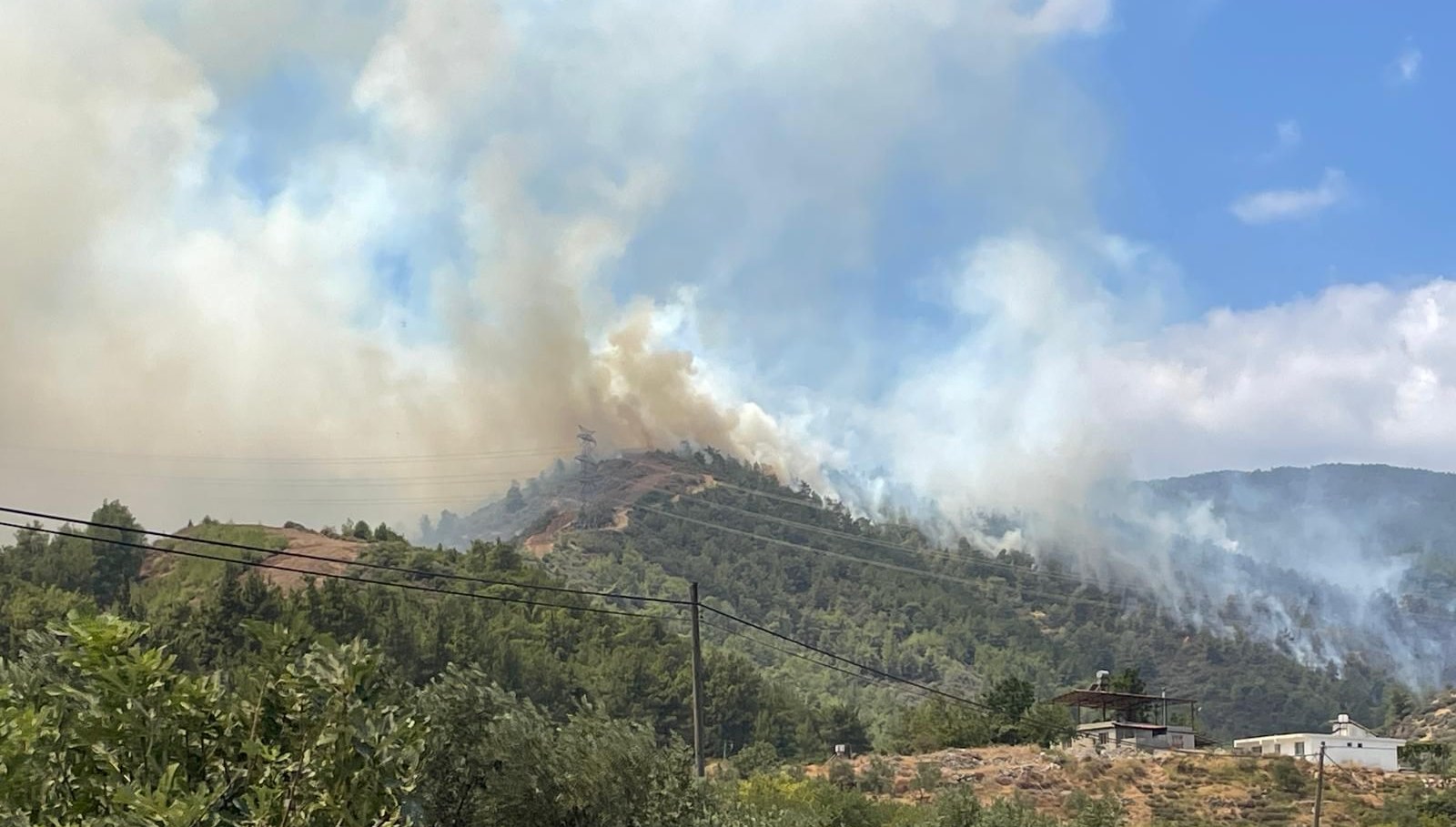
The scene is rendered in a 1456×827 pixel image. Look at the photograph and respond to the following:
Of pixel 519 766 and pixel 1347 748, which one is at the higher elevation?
pixel 519 766

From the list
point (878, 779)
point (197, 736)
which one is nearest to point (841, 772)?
point (878, 779)

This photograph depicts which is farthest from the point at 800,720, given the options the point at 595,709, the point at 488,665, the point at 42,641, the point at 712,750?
the point at 42,641

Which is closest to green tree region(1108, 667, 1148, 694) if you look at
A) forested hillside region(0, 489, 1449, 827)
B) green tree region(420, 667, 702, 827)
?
forested hillside region(0, 489, 1449, 827)

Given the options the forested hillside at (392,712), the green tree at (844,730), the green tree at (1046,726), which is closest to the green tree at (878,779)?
the forested hillside at (392,712)

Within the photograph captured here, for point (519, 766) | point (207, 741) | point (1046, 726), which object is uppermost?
point (207, 741)

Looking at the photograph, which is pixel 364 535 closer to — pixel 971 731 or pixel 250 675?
pixel 971 731

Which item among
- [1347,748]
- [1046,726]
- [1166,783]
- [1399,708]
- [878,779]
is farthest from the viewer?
[1399,708]

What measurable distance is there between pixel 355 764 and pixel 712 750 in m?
106

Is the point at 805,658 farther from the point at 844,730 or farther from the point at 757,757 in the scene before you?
the point at 757,757

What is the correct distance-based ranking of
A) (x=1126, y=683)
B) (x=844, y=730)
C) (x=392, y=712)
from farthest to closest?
(x=844, y=730) < (x=1126, y=683) < (x=392, y=712)

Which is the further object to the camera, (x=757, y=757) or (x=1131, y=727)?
(x=757, y=757)

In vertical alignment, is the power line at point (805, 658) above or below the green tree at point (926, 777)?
above

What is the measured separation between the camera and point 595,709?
19.7m

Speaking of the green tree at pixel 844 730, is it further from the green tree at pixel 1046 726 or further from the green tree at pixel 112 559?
the green tree at pixel 112 559
